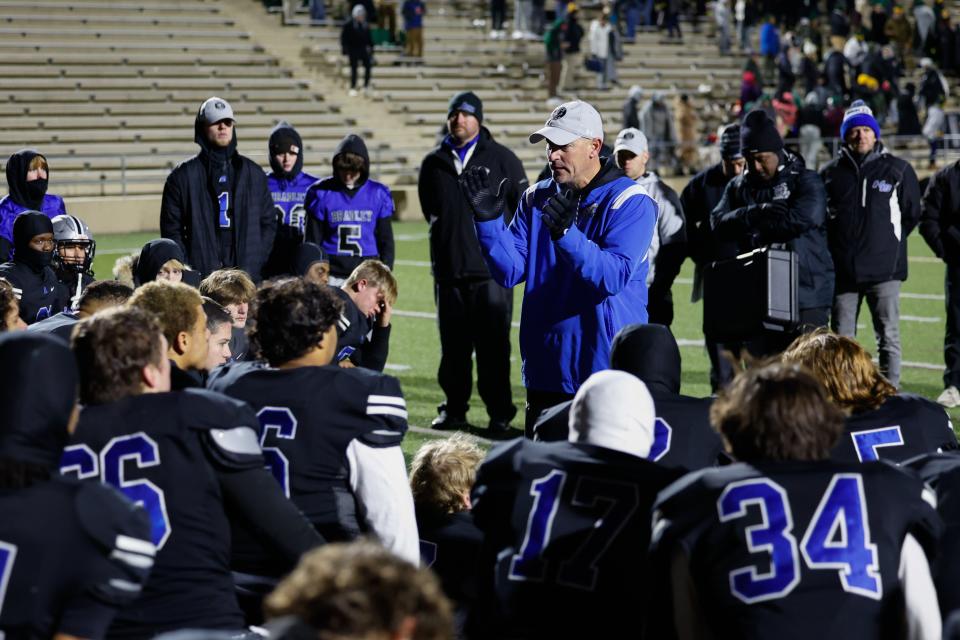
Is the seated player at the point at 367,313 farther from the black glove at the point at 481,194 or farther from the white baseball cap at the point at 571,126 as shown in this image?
the white baseball cap at the point at 571,126

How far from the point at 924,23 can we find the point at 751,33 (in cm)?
397

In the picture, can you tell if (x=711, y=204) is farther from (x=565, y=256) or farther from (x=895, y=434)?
(x=895, y=434)

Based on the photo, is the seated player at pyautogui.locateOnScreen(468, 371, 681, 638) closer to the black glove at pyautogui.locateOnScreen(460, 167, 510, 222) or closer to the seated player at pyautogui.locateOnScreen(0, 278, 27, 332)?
the black glove at pyautogui.locateOnScreen(460, 167, 510, 222)

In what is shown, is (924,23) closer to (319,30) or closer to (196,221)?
(319,30)

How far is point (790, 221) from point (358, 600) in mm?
5967

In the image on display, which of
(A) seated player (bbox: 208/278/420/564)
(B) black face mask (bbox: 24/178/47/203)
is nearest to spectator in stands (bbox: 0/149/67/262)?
(B) black face mask (bbox: 24/178/47/203)

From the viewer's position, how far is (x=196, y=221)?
7801mm

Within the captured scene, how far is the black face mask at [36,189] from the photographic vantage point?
340 inches

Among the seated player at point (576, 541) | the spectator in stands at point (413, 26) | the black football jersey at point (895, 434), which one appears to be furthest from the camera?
the spectator in stands at point (413, 26)

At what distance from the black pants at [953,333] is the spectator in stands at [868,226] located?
31 centimetres

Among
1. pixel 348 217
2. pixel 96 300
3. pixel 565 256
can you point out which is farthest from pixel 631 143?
pixel 96 300

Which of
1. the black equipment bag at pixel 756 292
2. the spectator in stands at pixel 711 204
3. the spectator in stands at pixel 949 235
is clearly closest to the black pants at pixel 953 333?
the spectator in stands at pixel 949 235

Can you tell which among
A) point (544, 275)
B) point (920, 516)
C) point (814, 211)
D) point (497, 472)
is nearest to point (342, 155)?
point (814, 211)

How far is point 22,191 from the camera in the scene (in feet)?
28.5
